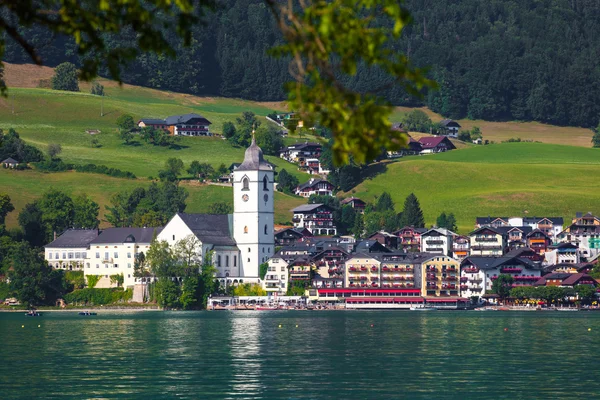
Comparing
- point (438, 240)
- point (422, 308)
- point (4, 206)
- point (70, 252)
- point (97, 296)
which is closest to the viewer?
point (422, 308)

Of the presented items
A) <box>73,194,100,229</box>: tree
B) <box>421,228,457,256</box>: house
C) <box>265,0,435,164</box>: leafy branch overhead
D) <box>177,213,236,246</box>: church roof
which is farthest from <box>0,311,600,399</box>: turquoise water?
<box>73,194,100,229</box>: tree

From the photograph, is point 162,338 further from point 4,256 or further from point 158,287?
point 4,256

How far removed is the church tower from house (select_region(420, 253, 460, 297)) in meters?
22.4

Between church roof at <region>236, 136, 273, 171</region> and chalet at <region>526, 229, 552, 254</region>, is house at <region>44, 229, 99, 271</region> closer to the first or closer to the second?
church roof at <region>236, 136, 273, 171</region>

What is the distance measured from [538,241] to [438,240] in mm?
15589

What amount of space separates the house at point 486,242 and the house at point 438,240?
→ 10.9 ft

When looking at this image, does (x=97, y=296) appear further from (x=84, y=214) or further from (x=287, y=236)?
(x=287, y=236)

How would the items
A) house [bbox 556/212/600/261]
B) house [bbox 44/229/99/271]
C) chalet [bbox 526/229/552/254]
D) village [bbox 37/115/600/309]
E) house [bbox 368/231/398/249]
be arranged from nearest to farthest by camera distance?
village [bbox 37/115/600/309], house [bbox 44/229/99/271], house [bbox 556/212/600/261], chalet [bbox 526/229/552/254], house [bbox 368/231/398/249]

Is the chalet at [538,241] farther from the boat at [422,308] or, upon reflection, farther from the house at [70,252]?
the house at [70,252]

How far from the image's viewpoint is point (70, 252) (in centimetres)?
18175

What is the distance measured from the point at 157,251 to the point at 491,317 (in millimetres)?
47814

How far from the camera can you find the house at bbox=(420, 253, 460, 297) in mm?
177375

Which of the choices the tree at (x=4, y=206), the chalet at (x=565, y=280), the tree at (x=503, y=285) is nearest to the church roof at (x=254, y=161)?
the tree at (x=503, y=285)

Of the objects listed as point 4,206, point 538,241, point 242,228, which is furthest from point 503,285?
point 4,206
